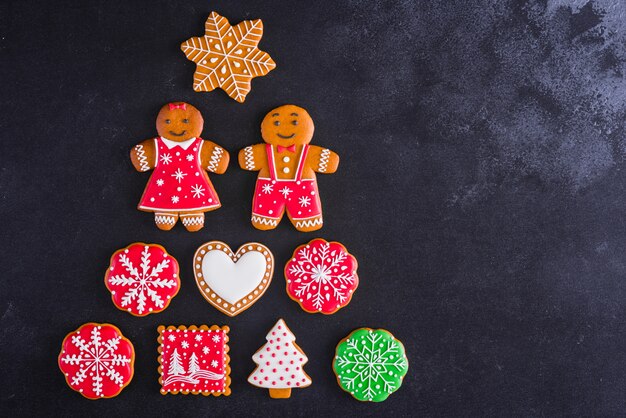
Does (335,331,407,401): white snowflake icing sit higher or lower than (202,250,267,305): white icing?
lower

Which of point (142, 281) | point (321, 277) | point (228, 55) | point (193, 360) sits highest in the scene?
point (228, 55)

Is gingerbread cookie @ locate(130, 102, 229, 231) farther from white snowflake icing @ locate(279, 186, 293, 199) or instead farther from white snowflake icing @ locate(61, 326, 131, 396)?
white snowflake icing @ locate(61, 326, 131, 396)

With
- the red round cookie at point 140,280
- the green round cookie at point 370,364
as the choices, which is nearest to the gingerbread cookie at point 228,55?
the red round cookie at point 140,280

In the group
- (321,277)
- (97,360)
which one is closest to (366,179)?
(321,277)

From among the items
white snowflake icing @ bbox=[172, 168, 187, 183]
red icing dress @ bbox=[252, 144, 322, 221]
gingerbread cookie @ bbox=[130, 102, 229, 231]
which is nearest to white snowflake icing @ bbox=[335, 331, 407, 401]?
red icing dress @ bbox=[252, 144, 322, 221]

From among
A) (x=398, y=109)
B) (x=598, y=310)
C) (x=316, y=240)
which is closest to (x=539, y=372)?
(x=598, y=310)

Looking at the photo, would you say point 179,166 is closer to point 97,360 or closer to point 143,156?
point 143,156
